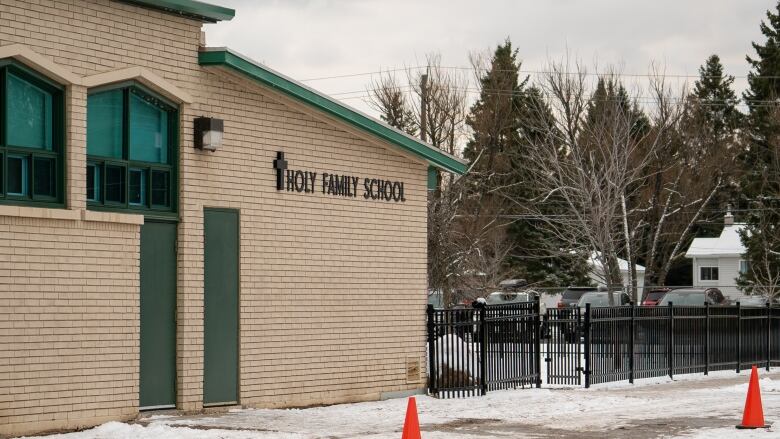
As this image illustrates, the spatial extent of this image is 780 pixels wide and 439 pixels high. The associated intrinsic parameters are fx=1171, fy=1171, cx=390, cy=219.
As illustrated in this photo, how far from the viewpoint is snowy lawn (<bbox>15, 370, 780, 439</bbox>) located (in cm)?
1320

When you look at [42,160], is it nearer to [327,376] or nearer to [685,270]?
[327,376]

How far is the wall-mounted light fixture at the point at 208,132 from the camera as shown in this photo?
1483 cm

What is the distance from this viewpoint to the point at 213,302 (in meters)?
15.2

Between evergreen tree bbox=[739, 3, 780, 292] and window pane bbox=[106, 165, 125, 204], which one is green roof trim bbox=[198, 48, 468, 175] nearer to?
window pane bbox=[106, 165, 125, 204]

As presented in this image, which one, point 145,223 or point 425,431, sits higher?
point 145,223

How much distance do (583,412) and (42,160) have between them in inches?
318

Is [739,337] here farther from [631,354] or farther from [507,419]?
[507,419]

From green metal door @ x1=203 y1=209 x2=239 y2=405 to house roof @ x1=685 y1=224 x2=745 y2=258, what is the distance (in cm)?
5302

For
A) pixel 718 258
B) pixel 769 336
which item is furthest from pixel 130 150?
pixel 718 258

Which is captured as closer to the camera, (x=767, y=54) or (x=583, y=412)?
(x=583, y=412)

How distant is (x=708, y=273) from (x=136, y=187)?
58841mm

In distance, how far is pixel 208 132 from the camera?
1483cm

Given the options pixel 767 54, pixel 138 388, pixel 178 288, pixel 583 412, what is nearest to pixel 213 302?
pixel 178 288

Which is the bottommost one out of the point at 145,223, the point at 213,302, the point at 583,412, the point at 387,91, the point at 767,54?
the point at 583,412
